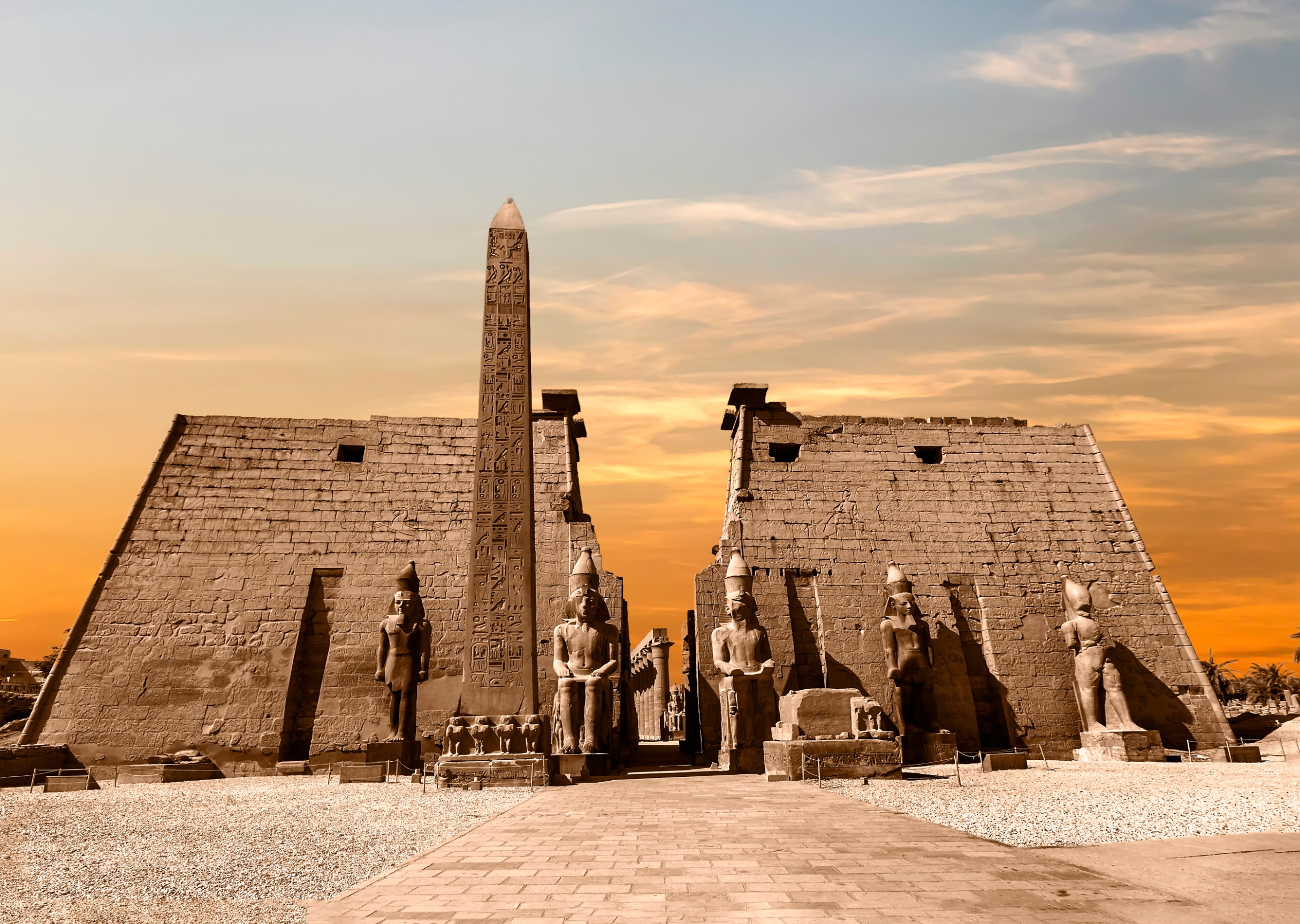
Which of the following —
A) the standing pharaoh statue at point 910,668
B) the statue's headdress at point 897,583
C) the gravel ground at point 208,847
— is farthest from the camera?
the statue's headdress at point 897,583

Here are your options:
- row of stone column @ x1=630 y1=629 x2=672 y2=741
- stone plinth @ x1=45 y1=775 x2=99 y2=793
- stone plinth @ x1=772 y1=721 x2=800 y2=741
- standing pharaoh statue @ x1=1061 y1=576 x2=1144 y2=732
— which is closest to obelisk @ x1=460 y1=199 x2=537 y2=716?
stone plinth @ x1=772 y1=721 x2=800 y2=741

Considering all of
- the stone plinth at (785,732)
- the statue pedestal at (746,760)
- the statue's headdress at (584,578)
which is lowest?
the statue pedestal at (746,760)

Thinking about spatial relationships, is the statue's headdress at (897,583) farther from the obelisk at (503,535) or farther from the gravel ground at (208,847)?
the gravel ground at (208,847)

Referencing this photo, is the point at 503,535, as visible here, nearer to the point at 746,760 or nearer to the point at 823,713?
the point at 823,713

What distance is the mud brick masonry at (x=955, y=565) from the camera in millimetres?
13281

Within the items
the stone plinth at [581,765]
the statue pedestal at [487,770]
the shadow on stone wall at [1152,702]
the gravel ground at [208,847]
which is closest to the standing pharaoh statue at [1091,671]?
the shadow on stone wall at [1152,702]

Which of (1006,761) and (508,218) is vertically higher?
(508,218)

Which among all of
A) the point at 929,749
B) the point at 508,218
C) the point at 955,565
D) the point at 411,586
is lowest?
the point at 929,749

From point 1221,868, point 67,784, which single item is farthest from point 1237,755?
point 67,784

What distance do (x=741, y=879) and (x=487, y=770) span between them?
4.94 m

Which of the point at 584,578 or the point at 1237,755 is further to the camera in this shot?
the point at 1237,755

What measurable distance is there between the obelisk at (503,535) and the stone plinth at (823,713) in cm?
312

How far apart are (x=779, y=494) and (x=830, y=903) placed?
11.4m

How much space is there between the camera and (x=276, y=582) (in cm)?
1338
